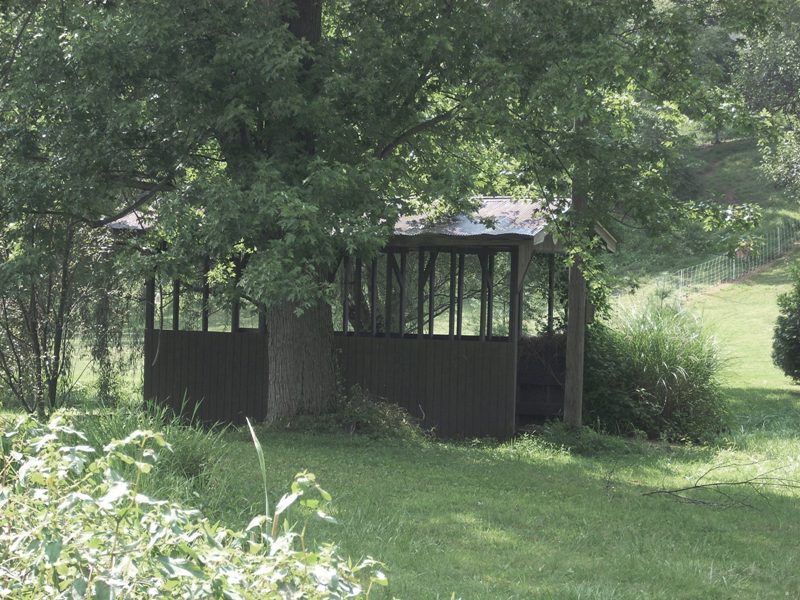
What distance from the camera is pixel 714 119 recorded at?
976 cm

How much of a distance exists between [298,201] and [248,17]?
234 centimetres

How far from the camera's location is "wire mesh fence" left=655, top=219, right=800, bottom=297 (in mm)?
35719

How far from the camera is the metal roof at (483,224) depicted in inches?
478

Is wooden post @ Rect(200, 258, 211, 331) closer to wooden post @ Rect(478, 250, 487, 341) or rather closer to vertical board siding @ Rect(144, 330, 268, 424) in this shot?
vertical board siding @ Rect(144, 330, 268, 424)

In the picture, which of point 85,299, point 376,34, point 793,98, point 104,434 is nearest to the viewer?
point 104,434

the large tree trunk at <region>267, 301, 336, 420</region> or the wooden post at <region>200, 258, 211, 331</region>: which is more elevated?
the wooden post at <region>200, 258, 211, 331</region>

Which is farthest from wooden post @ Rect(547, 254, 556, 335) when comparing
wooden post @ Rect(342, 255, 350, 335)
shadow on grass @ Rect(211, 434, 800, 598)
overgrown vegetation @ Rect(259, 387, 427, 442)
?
shadow on grass @ Rect(211, 434, 800, 598)

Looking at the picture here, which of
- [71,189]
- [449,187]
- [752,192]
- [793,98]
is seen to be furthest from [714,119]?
[752,192]

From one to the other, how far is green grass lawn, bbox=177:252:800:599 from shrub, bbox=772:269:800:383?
6708 millimetres

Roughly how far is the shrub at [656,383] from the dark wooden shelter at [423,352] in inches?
24.6

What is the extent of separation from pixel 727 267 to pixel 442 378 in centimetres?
2761

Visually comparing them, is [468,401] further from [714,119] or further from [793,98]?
[793,98]

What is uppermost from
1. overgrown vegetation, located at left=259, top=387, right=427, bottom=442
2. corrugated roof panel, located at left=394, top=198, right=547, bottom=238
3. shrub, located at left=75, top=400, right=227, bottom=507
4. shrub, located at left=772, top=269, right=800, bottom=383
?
A: corrugated roof panel, located at left=394, top=198, right=547, bottom=238

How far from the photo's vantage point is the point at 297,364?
11867mm
